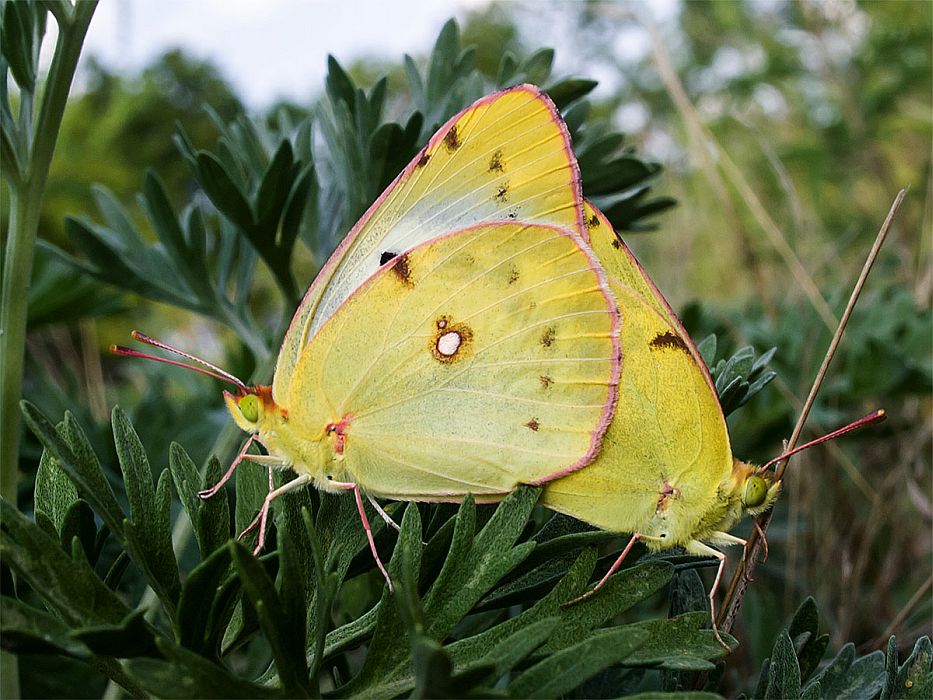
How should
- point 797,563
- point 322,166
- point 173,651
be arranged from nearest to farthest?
point 173,651, point 322,166, point 797,563

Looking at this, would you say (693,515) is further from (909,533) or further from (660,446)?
(909,533)

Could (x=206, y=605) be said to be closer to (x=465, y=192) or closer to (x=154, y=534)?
(x=154, y=534)

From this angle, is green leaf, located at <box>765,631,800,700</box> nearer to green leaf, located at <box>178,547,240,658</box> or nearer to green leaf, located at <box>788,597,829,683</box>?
green leaf, located at <box>788,597,829,683</box>

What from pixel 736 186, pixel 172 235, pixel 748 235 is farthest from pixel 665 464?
pixel 748 235

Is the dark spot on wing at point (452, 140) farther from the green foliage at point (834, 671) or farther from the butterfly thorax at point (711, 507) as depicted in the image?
the green foliage at point (834, 671)

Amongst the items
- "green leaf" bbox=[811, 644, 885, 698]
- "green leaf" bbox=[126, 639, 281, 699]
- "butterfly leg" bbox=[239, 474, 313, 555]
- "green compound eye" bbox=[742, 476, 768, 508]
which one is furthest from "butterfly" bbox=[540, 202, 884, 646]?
"green leaf" bbox=[126, 639, 281, 699]

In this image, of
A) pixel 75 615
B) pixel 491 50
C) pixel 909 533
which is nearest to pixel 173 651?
pixel 75 615
